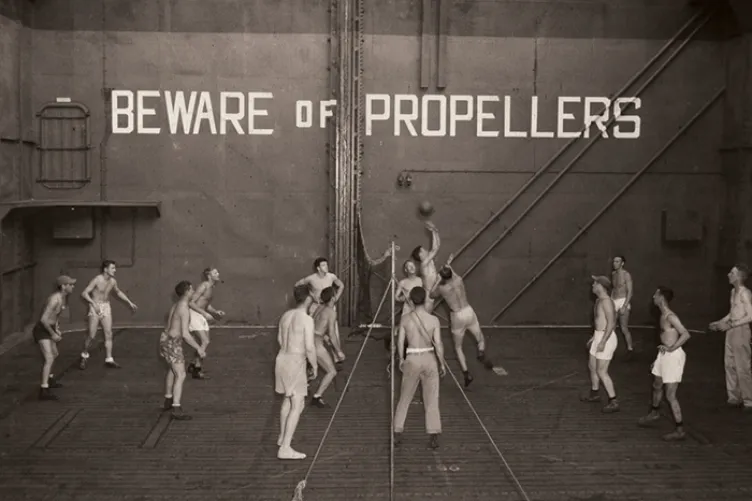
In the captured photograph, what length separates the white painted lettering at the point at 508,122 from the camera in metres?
17.7

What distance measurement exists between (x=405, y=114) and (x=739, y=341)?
8.57 metres

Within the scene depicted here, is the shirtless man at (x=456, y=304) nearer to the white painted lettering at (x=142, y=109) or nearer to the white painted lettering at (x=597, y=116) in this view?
the white painted lettering at (x=597, y=116)

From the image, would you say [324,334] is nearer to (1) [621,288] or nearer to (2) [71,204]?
(1) [621,288]

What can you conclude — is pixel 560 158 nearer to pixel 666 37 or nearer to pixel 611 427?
pixel 666 37

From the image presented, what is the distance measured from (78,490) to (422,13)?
1220 centimetres

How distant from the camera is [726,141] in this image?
1778 cm

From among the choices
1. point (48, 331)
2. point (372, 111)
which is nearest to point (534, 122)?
point (372, 111)

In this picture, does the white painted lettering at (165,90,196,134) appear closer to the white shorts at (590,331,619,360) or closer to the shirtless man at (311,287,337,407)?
the shirtless man at (311,287,337,407)

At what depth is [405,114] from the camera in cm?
1761

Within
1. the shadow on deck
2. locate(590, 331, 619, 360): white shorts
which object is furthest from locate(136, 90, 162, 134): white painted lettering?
locate(590, 331, 619, 360): white shorts

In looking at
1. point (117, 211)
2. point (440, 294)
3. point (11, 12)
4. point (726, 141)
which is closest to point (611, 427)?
point (440, 294)

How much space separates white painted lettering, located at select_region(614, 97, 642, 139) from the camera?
699 inches

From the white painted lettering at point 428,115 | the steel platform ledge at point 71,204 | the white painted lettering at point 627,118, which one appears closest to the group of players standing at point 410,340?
the steel platform ledge at point 71,204

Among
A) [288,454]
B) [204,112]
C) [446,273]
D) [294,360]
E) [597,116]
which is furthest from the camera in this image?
[597,116]
